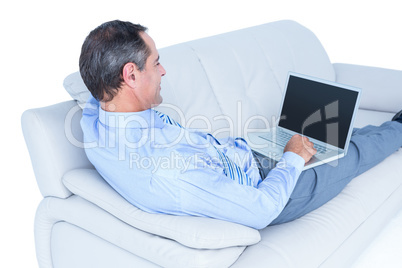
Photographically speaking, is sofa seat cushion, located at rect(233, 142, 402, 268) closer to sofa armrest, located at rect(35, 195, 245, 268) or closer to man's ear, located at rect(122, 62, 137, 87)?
sofa armrest, located at rect(35, 195, 245, 268)

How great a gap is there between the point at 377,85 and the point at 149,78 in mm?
1820

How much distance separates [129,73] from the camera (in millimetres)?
1728

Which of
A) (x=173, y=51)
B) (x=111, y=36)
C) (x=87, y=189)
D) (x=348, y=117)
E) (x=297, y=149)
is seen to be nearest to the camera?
(x=111, y=36)

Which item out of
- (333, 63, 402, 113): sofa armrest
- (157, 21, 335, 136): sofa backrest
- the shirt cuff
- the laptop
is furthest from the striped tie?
(333, 63, 402, 113): sofa armrest

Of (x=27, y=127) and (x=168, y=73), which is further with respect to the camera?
(x=168, y=73)

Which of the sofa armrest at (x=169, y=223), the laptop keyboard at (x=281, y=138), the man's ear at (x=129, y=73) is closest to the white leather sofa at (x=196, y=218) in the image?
the sofa armrest at (x=169, y=223)

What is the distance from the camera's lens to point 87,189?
1875 millimetres

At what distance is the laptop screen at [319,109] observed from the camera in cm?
219

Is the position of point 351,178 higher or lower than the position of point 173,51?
lower

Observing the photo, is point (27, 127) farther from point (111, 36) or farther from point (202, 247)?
point (202, 247)

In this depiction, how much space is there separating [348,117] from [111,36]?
3.57 ft

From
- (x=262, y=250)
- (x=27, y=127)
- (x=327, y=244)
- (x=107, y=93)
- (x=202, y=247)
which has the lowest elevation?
(x=327, y=244)

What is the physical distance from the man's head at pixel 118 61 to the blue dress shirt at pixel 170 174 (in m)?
0.09

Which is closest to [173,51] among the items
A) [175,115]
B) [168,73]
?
[168,73]
